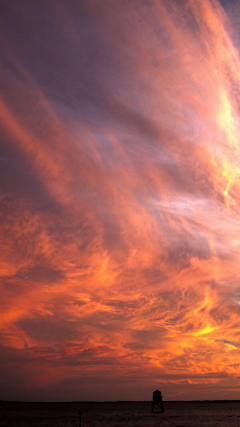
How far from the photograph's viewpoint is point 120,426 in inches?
3169

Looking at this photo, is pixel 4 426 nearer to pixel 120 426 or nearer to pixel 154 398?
pixel 120 426

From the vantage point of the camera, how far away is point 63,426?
85062 mm

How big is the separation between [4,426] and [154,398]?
57.3 m

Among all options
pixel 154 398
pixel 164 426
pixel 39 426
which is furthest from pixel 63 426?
pixel 154 398

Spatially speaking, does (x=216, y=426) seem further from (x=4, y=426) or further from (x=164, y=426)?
(x=4, y=426)

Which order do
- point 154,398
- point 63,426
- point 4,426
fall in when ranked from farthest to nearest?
point 154,398, point 63,426, point 4,426

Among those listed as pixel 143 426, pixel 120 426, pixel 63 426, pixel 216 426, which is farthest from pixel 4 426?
pixel 216 426

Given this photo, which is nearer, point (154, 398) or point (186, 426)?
point (186, 426)

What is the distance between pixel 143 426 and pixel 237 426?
827 inches

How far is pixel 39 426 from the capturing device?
273ft

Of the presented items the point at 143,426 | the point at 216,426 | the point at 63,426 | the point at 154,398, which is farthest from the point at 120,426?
the point at 154,398

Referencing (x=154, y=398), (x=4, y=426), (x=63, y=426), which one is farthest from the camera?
(x=154, y=398)

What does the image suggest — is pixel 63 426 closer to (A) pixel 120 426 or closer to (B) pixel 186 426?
(A) pixel 120 426

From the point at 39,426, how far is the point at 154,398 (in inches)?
1935
